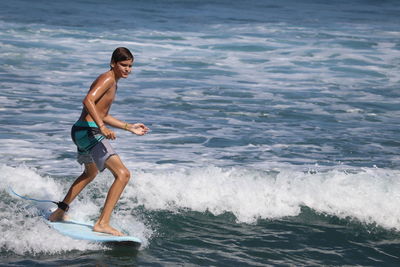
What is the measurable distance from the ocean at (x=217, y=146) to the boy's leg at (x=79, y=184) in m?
0.16

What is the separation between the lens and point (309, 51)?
72.1ft

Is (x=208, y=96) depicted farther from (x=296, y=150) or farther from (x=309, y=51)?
(x=309, y=51)

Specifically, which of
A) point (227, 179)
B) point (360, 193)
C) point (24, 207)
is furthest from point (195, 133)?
point (24, 207)

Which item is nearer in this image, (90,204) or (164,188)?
(90,204)

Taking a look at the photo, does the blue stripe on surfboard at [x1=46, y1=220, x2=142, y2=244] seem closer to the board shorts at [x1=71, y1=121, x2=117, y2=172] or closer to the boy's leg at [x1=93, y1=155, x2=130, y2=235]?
the boy's leg at [x1=93, y1=155, x2=130, y2=235]

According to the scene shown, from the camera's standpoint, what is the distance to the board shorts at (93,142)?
265 inches

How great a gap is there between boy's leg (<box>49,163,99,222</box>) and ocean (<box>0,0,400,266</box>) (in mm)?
156

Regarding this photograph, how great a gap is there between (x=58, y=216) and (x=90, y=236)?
0.49 metres

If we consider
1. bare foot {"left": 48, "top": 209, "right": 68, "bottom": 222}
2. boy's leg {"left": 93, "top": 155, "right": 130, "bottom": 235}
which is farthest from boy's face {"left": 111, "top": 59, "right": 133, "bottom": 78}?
bare foot {"left": 48, "top": 209, "right": 68, "bottom": 222}

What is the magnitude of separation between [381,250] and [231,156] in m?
3.67

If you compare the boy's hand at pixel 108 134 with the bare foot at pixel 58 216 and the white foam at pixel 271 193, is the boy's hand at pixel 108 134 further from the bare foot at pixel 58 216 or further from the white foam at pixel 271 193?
the white foam at pixel 271 193

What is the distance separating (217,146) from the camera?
446 inches

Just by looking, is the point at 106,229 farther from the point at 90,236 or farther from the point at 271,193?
the point at 271,193

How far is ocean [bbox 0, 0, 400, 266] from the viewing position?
7.30 meters
